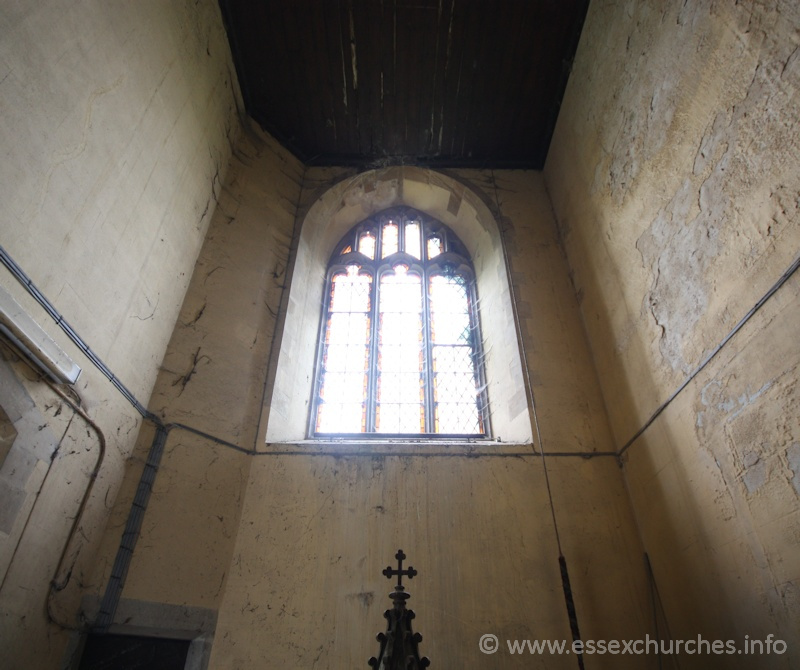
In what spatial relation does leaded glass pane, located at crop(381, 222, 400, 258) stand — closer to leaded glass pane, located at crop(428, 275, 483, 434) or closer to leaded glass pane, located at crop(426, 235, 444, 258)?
leaded glass pane, located at crop(426, 235, 444, 258)

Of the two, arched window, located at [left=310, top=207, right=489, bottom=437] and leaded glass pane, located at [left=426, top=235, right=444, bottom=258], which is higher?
leaded glass pane, located at [left=426, top=235, right=444, bottom=258]

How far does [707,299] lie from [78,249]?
331 centimetres

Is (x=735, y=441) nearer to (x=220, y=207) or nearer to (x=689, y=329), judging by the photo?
(x=689, y=329)

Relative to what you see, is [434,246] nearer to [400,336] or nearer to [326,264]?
[326,264]

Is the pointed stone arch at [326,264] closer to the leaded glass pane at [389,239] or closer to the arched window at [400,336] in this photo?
the arched window at [400,336]

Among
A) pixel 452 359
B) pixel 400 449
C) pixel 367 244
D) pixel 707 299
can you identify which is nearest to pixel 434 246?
pixel 367 244

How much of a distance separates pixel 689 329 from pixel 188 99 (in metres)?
3.92

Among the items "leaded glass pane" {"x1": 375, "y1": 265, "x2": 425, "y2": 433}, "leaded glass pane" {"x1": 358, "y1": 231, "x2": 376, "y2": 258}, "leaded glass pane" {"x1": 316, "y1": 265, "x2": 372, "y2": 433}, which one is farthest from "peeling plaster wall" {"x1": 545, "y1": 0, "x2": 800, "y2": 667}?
"leaded glass pane" {"x1": 358, "y1": 231, "x2": 376, "y2": 258}

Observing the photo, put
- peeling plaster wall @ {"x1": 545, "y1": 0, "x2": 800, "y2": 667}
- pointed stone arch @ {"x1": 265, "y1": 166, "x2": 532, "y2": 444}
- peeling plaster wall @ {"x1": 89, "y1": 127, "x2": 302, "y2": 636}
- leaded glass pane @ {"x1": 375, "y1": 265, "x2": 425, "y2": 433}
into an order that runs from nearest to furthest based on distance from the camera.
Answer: peeling plaster wall @ {"x1": 545, "y1": 0, "x2": 800, "y2": 667} < peeling plaster wall @ {"x1": 89, "y1": 127, "x2": 302, "y2": 636} < pointed stone arch @ {"x1": 265, "y1": 166, "x2": 532, "y2": 444} < leaded glass pane @ {"x1": 375, "y1": 265, "x2": 425, "y2": 433}

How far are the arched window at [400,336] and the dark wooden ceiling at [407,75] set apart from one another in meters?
0.94

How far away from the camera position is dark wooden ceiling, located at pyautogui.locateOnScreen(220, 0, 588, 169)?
15.4 feet

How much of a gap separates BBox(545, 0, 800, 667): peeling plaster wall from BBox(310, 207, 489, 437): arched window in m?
1.33

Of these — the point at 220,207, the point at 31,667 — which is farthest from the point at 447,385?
the point at 31,667

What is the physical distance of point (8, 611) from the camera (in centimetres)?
215
